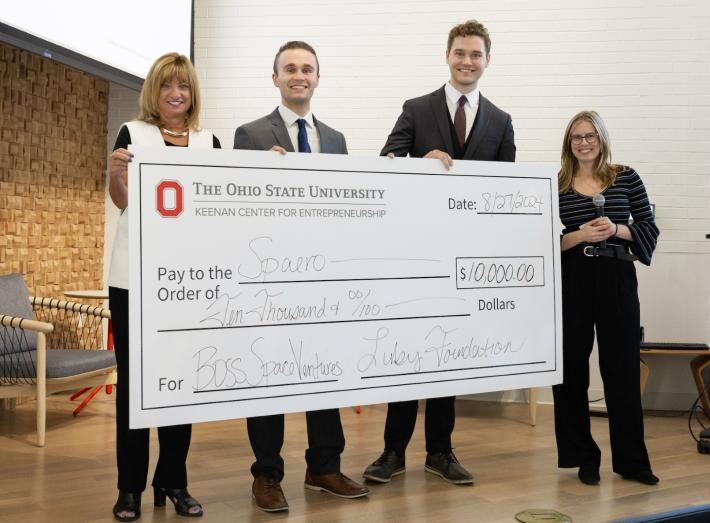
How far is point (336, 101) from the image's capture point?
6156 millimetres

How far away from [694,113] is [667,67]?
369mm

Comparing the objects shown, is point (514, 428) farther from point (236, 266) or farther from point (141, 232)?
point (141, 232)

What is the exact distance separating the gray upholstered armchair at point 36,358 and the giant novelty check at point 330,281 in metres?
1.80

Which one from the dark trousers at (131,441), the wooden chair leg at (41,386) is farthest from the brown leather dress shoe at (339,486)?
the wooden chair leg at (41,386)

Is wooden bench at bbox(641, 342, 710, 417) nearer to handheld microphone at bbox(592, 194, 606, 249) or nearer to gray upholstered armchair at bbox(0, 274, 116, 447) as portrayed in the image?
handheld microphone at bbox(592, 194, 606, 249)

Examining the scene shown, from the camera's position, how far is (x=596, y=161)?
3.60 m

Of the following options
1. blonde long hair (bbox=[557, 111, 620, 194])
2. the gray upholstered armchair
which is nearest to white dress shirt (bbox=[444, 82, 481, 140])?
blonde long hair (bbox=[557, 111, 620, 194])

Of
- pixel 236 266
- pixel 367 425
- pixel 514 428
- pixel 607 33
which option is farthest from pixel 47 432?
pixel 607 33

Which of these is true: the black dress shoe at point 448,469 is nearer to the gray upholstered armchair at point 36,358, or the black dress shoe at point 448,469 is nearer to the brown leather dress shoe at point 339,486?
the brown leather dress shoe at point 339,486

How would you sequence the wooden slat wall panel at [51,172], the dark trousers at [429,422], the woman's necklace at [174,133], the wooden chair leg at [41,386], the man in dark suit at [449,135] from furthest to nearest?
the wooden slat wall panel at [51,172] → the wooden chair leg at [41,386] → the dark trousers at [429,422] → the man in dark suit at [449,135] → the woman's necklace at [174,133]

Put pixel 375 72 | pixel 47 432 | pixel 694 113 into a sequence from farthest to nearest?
pixel 375 72, pixel 694 113, pixel 47 432

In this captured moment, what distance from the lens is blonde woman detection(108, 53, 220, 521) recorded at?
115 inches

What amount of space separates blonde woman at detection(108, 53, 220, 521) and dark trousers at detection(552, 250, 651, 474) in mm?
1617

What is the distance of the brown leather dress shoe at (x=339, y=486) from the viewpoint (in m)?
3.34
